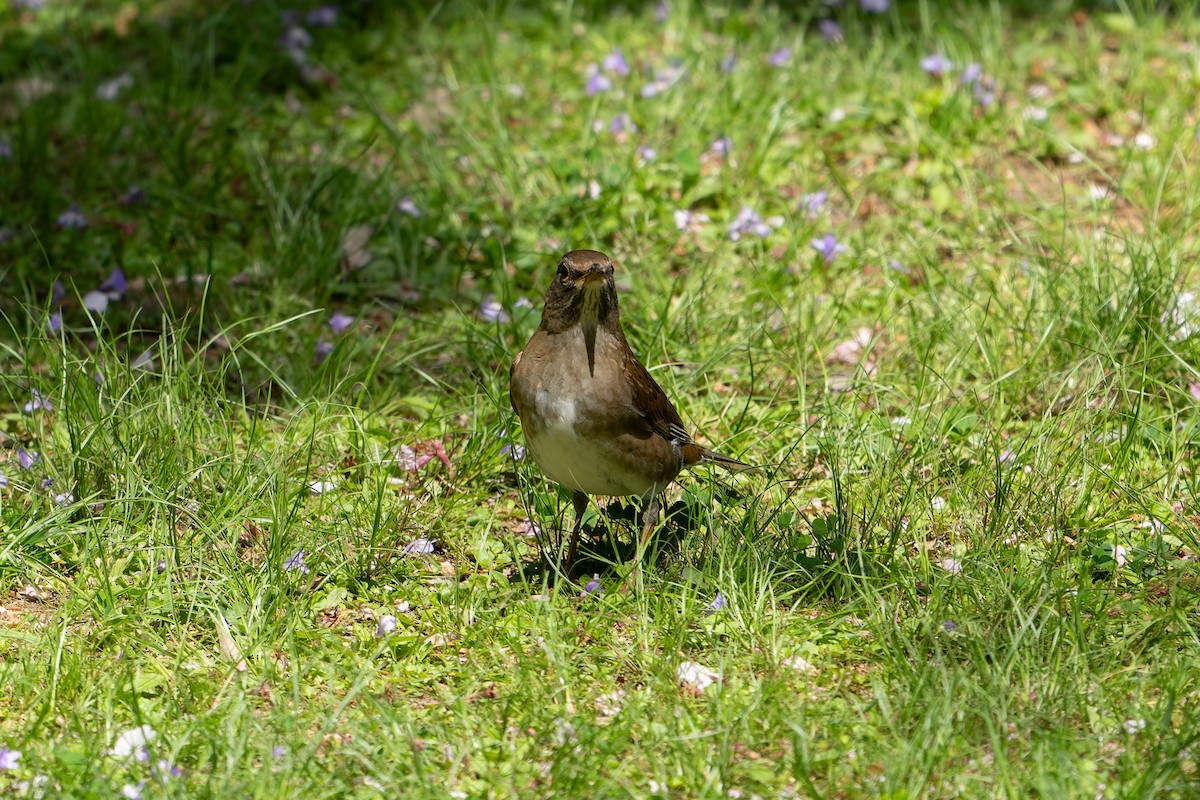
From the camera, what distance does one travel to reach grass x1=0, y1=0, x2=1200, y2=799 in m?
3.51

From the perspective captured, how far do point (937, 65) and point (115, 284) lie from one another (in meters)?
4.13

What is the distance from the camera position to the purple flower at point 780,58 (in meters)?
7.25

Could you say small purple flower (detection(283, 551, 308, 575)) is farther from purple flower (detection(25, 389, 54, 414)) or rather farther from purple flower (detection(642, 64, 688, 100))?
purple flower (detection(642, 64, 688, 100))

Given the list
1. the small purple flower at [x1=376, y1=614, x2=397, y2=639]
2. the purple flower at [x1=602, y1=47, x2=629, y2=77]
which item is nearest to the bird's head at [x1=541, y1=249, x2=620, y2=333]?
the small purple flower at [x1=376, y1=614, x2=397, y2=639]

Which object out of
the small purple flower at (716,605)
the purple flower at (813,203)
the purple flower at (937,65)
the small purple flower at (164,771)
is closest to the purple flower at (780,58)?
the purple flower at (937,65)

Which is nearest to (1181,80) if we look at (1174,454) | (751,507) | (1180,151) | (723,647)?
(1180,151)

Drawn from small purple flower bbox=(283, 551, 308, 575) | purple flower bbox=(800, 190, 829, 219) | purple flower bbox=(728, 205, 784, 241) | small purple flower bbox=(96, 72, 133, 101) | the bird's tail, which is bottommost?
small purple flower bbox=(283, 551, 308, 575)

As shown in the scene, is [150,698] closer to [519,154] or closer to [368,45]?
[519,154]

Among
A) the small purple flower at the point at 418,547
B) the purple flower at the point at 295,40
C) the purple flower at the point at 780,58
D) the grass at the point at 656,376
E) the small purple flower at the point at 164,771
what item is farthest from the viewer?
the purple flower at the point at 295,40

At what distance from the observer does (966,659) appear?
3.72m

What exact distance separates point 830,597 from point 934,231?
8.28 ft

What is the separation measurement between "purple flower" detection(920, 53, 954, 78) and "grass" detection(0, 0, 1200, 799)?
48mm

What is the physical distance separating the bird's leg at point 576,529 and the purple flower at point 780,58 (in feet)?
11.6

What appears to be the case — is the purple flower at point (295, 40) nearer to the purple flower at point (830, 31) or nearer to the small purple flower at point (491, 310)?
the small purple flower at point (491, 310)
